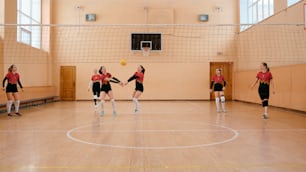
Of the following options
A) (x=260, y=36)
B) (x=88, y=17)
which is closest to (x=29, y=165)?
(x=260, y=36)

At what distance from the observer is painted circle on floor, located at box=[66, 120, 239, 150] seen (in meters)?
4.96

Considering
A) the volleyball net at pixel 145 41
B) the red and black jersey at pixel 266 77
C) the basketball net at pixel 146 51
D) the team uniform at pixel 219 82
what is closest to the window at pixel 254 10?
the volleyball net at pixel 145 41

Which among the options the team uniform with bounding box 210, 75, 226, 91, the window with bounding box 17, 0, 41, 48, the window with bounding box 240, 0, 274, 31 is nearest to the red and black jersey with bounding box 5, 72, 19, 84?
the window with bounding box 17, 0, 41, 48

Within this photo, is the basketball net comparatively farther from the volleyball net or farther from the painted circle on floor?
the painted circle on floor

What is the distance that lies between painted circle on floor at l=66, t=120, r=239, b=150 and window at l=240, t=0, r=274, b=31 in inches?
294

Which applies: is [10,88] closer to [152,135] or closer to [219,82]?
[152,135]

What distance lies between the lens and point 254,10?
48.2 ft

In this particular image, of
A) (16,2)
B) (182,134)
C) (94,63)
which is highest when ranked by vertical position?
(16,2)

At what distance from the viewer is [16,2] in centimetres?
1165

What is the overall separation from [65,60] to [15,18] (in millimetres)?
4899

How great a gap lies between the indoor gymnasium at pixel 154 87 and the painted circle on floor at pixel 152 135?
3 centimetres

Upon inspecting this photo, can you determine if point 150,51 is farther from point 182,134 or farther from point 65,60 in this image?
point 182,134

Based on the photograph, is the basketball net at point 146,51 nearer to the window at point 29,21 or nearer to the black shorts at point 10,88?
the window at point 29,21

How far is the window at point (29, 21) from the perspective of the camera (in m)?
12.6
